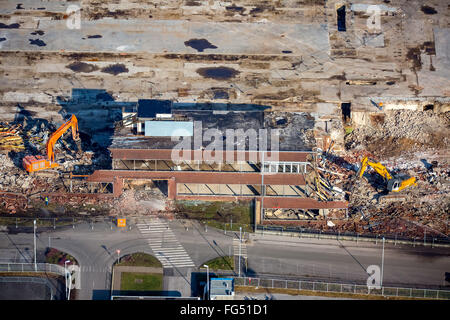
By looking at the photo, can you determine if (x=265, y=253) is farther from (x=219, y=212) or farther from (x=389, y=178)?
(x=389, y=178)

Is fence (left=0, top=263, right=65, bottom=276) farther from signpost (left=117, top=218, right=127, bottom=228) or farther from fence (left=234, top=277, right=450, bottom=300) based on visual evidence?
fence (left=234, top=277, right=450, bottom=300)

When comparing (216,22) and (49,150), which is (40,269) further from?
(216,22)

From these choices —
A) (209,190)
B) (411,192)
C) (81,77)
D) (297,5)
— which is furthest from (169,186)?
(297,5)

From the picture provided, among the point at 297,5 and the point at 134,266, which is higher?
the point at 297,5

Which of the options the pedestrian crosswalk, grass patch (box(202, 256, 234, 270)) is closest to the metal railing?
the pedestrian crosswalk

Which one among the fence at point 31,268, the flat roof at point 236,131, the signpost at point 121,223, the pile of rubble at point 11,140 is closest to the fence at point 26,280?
the fence at point 31,268

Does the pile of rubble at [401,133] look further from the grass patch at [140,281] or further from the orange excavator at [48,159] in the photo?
the orange excavator at [48,159]
